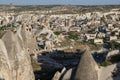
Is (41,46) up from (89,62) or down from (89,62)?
down

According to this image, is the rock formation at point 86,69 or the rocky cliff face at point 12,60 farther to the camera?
the rock formation at point 86,69

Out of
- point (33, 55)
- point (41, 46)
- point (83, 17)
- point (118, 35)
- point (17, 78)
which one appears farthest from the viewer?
point (83, 17)

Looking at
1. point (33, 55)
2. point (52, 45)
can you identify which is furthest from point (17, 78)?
point (52, 45)

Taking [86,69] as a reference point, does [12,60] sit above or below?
above

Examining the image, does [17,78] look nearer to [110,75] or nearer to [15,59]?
[15,59]

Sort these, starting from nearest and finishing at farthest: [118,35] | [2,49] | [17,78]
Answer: [2,49], [17,78], [118,35]

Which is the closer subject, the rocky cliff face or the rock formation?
the rocky cliff face

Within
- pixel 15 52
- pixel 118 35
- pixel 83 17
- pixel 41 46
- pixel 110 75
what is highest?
pixel 15 52

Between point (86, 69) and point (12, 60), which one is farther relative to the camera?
point (86, 69)
